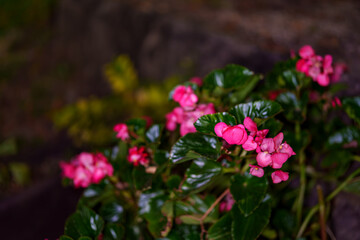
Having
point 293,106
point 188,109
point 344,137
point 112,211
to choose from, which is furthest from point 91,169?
point 344,137

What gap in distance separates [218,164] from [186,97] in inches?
6.1

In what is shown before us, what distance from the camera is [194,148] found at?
1.91ft

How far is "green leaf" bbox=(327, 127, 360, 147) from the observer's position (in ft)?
2.43

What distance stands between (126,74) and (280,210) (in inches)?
58.0

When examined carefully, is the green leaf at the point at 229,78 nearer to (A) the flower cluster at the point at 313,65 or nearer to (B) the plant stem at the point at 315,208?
(A) the flower cluster at the point at 313,65

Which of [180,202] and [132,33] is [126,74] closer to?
[132,33]

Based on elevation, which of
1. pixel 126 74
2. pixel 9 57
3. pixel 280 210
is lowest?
pixel 9 57

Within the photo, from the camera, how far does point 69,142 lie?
2416mm

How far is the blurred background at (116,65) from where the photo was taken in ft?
4.50

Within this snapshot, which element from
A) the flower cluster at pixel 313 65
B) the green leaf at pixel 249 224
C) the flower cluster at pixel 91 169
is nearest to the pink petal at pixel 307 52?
the flower cluster at pixel 313 65

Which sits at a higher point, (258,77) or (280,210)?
(258,77)

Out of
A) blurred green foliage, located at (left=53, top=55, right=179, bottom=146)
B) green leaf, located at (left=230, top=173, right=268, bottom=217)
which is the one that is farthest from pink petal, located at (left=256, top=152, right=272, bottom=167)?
blurred green foliage, located at (left=53, top=55, right=179, bottom=146)

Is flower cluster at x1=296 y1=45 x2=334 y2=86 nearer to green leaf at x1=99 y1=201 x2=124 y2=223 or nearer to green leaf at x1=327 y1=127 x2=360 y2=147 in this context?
green leaf at x1=327 y1=127 x2=360 y2=147

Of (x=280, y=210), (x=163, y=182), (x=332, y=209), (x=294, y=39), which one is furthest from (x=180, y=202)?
(x=294, y=39)
